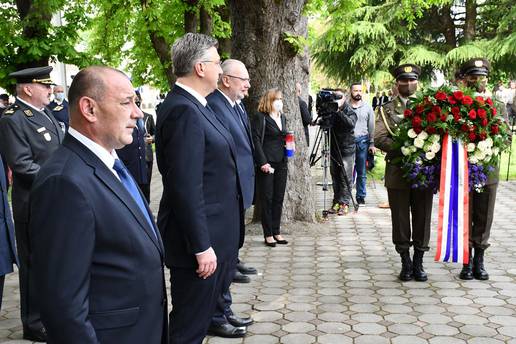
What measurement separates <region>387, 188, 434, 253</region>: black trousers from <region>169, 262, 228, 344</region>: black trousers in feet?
9.84

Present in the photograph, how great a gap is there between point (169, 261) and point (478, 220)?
369cm

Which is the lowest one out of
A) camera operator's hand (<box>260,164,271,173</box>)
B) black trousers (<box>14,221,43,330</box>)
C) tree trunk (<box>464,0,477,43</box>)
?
black trousers (<box>14,221,43,330</box>)

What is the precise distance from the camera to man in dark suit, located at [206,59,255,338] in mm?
4441

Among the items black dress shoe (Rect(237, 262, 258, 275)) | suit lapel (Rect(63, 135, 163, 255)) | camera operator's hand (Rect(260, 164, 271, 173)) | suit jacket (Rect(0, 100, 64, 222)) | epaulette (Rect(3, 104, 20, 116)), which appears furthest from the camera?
camera operator's hand (Rect(260, 164, 271, 173))

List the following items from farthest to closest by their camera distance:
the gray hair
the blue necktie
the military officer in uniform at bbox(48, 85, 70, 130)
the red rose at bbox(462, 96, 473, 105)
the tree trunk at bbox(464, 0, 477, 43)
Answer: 1. the tree trunk at bbox(464, 0, 477, 43)
2. the military officer in uniform at bbox(48, 85, 70, 130)
3. the red rose at bbox(462, 96, 473, 105)
4. the gray hair
5. the blue necktie

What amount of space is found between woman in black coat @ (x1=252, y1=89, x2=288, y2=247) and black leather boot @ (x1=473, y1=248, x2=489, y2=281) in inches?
96.9

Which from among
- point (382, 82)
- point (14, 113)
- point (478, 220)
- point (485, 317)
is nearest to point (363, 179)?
point (478, 220)

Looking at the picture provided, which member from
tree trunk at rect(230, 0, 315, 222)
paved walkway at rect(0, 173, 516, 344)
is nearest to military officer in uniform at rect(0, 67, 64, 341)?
paved walkway at rect(0, 173, 516, 344)

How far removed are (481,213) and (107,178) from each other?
473 centimetres

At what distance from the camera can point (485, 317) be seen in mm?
4898

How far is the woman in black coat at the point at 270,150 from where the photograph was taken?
725cm

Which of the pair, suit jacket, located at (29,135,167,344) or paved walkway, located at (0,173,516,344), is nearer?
suit jacket, located at (29,135,167,344)

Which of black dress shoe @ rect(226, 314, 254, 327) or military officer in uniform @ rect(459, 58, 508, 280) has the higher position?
military officer in uniform @ rect(459, 58, 508, 280)

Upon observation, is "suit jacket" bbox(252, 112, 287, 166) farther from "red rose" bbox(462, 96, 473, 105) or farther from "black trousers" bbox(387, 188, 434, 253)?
"red rose" bbox(462, 96, 473, 105)
